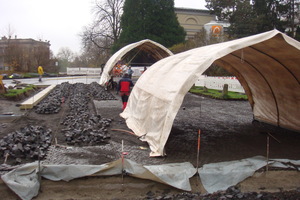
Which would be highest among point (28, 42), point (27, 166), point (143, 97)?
Result: point (28, 42)

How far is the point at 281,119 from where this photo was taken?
30.9 feet

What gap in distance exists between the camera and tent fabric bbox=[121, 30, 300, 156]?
6.13 meters

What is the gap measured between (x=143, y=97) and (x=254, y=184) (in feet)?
15.4

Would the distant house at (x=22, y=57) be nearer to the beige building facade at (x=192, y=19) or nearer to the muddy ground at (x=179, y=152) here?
the beige building facade at (x=192, y=19)

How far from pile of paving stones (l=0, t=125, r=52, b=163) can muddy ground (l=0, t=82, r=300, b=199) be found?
19cm

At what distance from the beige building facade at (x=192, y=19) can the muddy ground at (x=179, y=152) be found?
4389cm

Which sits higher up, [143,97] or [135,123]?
[143,97]

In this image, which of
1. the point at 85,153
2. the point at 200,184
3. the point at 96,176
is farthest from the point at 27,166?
the point at 200,184

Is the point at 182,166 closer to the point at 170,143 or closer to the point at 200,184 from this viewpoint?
the point at 200,184

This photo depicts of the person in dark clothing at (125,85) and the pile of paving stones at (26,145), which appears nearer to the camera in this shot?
the pile of paving stones at (26,145)

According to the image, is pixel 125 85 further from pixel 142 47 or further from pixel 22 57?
pixel 22 57

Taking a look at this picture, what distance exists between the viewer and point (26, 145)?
20.9ft

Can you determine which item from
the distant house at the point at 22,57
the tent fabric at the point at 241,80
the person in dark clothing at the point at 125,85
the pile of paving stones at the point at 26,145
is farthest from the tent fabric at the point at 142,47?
the distant house at the point at 22,57

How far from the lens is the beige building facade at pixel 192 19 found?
53031mm
